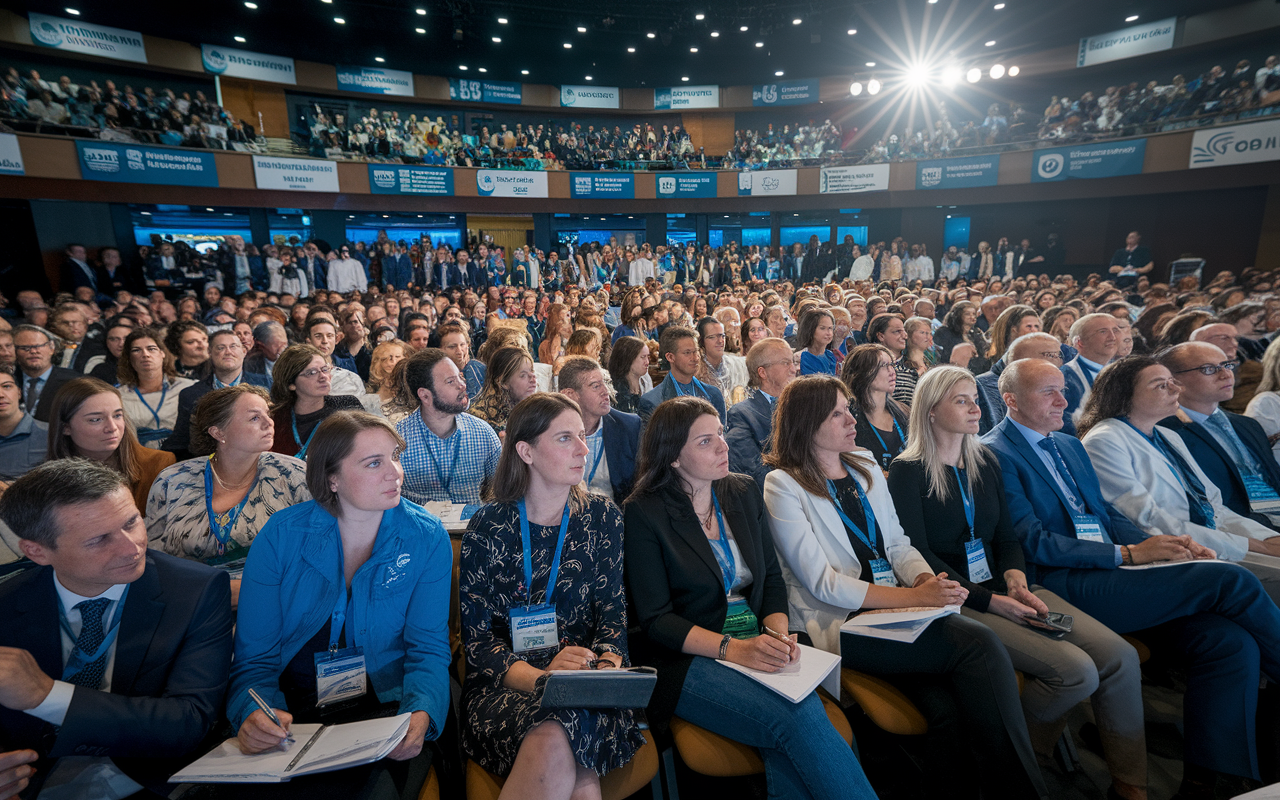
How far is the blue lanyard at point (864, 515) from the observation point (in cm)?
216

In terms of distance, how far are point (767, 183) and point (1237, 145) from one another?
30.6 feet

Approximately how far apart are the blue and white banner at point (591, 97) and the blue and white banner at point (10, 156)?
12171mm

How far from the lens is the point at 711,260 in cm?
1602

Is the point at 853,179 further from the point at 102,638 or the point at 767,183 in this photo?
the point at 102,638

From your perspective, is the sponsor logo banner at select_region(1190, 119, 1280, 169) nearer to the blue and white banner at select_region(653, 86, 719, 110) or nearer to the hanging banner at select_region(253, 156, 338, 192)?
the blue and white banner at select_region(653, 86, 719, 110)

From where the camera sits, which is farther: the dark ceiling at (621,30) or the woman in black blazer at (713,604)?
the dark ceiling at (621,30)

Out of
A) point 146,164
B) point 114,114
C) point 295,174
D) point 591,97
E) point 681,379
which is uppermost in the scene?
point 591,97

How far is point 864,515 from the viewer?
2.20 metres

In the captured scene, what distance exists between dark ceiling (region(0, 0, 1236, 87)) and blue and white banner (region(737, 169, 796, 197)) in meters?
3.15

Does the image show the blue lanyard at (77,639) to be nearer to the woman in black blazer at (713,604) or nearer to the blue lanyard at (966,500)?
the woman in black blazer at (713,604)

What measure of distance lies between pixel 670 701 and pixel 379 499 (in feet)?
3.42

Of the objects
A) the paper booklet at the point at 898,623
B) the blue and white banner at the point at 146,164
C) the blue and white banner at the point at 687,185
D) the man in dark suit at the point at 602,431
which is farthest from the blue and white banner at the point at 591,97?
the paper booklet at the point at 898,623

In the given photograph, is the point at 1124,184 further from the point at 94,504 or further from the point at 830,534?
the point at 94,504

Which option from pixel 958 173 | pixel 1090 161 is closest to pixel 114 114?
pixel 958 173
